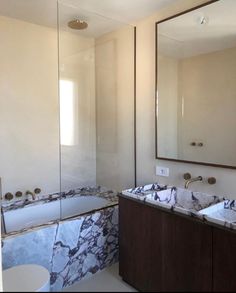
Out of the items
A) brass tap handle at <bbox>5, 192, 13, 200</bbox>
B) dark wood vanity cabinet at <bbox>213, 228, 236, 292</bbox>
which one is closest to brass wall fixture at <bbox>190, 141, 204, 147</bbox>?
dark wood vanity cabinet at <bbox>213, 228, 236, 292</bbox>

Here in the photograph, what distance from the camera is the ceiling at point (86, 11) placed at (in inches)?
93.4

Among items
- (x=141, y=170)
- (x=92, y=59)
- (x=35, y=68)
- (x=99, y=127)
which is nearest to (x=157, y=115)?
(x=141, y=170)

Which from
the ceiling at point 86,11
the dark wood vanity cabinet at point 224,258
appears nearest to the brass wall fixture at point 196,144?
the dark wood vanity cabinet at point 224,258

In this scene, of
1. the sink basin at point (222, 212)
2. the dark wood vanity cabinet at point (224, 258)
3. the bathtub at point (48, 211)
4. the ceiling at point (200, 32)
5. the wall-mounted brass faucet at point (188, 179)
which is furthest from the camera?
the bathtub at point (48, 211)

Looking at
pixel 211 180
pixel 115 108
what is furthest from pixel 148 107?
pixel 211 180

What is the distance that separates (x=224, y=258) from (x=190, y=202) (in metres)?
0.71

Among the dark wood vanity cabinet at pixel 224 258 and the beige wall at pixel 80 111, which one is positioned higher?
the beige wall at pixel 80 111

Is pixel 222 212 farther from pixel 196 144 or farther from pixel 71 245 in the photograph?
pixel 71 245

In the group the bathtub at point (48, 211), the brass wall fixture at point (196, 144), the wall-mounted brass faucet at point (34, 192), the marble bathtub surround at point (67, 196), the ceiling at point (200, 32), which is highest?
the ceiling at point (200, 32)

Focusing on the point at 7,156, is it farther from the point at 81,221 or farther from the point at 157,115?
the point at 157,115

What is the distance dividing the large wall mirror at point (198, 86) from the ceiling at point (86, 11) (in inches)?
10.5

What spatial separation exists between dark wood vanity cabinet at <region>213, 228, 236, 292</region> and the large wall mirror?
2.23 feet

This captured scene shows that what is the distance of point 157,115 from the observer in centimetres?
259

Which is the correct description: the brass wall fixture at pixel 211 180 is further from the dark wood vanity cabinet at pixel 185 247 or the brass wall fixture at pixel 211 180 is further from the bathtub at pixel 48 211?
the bathtub at pixel 48 211
